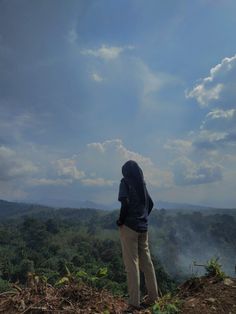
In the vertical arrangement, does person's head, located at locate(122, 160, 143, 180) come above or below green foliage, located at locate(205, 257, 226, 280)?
above

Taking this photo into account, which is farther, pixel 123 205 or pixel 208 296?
pixel 123 205

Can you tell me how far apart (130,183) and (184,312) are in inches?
68.4

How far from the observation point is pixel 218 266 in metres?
5.79

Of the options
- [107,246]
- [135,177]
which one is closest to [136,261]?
[135,177]

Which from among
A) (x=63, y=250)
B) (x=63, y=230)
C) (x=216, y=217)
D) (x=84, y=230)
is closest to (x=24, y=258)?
(x=63, y=250)

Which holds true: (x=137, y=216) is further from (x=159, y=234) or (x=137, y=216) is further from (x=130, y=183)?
(x=159, y=234)

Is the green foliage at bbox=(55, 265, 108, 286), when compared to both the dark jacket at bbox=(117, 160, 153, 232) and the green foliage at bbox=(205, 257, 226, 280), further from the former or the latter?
the green foliage at bbox=(205, 257, 226, 280)

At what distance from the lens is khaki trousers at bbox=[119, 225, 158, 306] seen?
201 inches

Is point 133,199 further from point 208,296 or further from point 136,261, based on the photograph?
point 208,296

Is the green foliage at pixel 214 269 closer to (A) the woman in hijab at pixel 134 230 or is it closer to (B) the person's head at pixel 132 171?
(A) the woman in hijab at pixel 134 230

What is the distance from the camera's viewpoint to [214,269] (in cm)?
575

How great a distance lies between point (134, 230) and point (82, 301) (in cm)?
109

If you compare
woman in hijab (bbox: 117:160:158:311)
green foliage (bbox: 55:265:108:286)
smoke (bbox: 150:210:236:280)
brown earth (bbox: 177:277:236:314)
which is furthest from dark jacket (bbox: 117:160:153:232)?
smoke (bbox: 150:210:236:280)

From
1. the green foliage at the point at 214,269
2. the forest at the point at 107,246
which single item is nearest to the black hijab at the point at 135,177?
the green foliage at the point at 214,269
